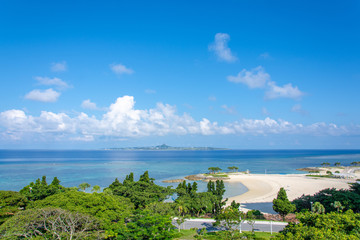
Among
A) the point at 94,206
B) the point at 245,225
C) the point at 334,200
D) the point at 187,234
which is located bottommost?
the point at 245,225

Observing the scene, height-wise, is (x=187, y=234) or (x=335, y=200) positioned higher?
(x=335, y=200)

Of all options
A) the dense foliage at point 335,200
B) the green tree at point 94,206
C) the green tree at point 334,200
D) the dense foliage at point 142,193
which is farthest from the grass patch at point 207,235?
the green tree at point 334,200

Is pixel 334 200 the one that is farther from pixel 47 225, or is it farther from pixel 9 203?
pixel 9 203

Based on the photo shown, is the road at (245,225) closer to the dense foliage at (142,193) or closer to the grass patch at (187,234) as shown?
the grass patch at (187,234)

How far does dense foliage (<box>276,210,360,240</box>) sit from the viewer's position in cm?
1176

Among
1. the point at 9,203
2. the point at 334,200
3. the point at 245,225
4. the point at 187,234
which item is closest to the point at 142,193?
the point at 187,234

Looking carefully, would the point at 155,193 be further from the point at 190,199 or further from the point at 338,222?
the point at 338,222

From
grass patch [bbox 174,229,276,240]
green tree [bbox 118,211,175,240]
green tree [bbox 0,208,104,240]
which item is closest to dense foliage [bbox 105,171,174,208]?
grass patch [bbox 174,229,276,240]

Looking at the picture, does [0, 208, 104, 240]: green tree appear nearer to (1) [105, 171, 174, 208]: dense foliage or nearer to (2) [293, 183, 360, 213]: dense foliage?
(1) [105, 171, 174, 208]: dense foliage

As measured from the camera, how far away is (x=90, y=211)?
2162 centimetres

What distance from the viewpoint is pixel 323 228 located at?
12.9 meters

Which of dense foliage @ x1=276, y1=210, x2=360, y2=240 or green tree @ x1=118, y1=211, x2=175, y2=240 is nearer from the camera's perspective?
dense foliage @ x1=276, y1=210, x2=360, y2=240

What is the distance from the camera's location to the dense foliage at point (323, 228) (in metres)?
11.8

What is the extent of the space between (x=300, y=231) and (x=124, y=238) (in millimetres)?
11871
